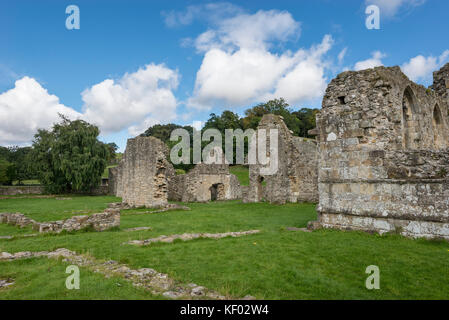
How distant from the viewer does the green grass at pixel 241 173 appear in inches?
1647

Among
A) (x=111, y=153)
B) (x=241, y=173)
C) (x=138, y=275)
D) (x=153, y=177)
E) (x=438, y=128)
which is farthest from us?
(x=111, y=153)

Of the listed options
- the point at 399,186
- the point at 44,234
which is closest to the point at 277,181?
the point at 399,186

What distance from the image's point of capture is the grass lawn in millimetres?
4742

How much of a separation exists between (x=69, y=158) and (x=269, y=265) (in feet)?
116

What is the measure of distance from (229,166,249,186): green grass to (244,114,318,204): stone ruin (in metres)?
19.0

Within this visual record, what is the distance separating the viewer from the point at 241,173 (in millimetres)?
47969

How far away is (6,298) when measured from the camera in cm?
464

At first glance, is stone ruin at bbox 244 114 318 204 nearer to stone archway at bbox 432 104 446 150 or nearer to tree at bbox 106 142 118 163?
stone archway at bbox 432 104 446 150

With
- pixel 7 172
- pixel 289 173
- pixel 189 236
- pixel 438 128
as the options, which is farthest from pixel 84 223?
pixel 7 172

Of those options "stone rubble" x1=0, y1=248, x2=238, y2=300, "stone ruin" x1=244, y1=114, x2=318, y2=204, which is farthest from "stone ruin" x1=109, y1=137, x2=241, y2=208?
"stone rubble" x1=0, y1=248, x2=238, y2=300

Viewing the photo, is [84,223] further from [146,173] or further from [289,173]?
[289,173]

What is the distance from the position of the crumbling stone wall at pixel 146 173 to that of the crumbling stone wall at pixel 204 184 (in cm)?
534

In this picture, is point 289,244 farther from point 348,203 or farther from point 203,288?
point 203,288

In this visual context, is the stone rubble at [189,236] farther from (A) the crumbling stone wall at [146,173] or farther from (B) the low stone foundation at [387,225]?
(A) the crumbling stone wall at [146,173]
